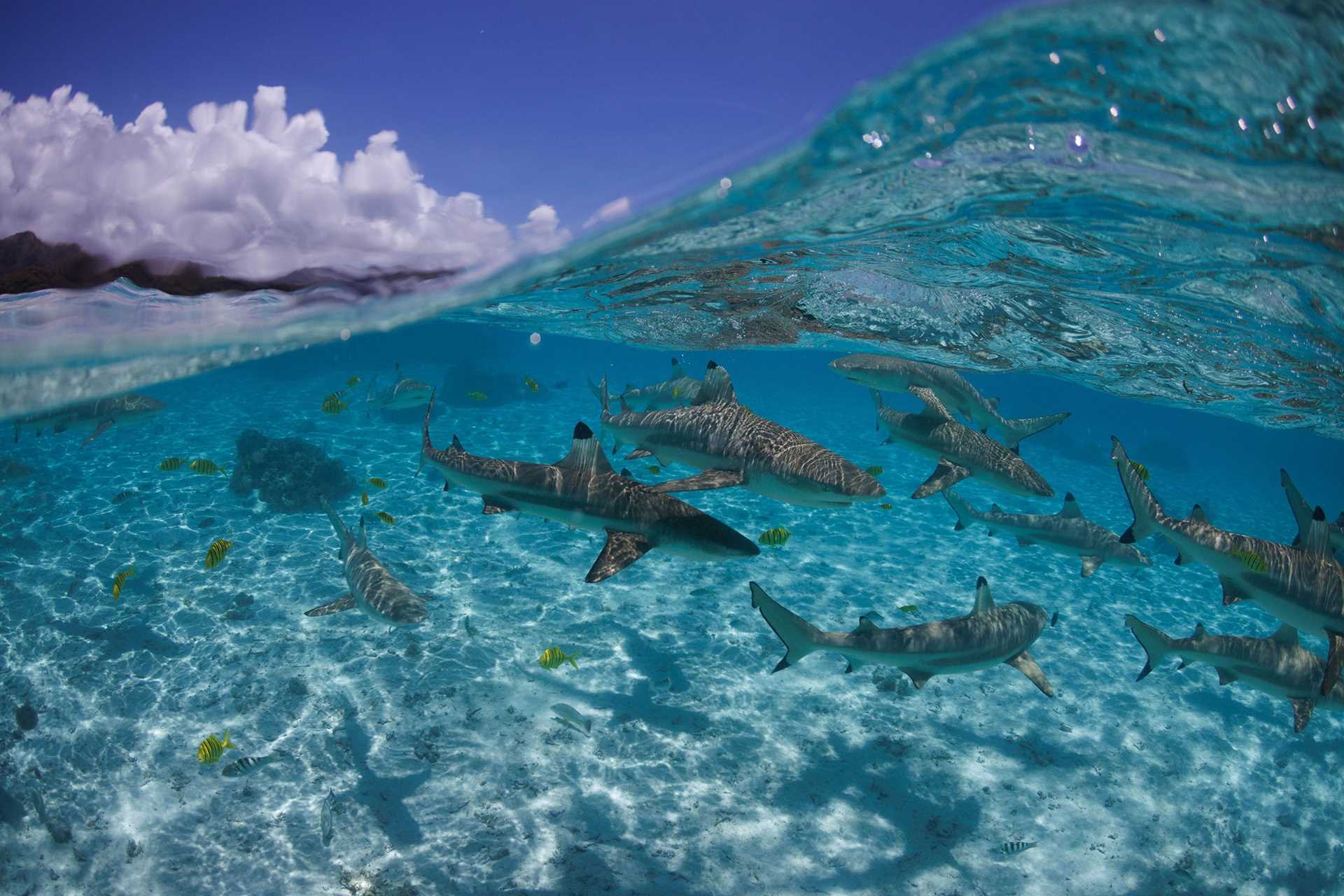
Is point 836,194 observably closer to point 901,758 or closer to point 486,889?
point 901,758

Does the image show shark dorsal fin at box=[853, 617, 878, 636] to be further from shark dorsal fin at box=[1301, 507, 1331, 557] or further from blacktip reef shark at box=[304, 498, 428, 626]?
blacktip reef shark at box=[304, 498, 428, 626]

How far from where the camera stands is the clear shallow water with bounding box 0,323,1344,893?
7.65 meters

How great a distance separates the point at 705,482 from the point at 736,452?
1.12m

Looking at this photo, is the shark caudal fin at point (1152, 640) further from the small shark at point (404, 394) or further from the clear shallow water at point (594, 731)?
the small shark at point (404, 394)

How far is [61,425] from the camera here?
12258 millimetres

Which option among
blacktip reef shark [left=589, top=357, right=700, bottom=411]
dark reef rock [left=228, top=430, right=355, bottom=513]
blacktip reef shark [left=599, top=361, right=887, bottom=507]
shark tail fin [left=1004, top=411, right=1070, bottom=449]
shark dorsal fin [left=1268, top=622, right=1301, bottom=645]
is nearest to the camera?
blacktip reef shark [left=599, top=361, right=887, bottom=507]

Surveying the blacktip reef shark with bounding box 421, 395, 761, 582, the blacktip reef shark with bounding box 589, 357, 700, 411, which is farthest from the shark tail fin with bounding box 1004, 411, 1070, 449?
the blacktip reef shark with bounding box 421, 395, 761, 582

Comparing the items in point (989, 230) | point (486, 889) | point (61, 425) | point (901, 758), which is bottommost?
point (901, 758)

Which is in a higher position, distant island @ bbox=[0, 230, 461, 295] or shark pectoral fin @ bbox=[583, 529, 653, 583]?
distant island @ bbox=[0, 230, 461, 295]

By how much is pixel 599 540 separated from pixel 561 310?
1015 centimetres

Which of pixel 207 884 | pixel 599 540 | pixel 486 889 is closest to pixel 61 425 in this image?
pixel 207 884

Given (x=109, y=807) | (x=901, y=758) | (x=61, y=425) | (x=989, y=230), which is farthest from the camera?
(x=61, y=425)

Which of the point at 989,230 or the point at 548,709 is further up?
the point at 989,230

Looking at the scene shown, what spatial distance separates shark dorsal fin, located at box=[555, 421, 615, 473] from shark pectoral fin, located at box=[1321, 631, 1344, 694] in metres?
8.38
